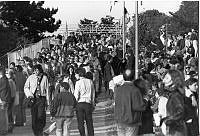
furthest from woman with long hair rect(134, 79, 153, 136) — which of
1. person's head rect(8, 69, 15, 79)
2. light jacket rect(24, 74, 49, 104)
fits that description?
person's head rect(8, 69, 15, 79)

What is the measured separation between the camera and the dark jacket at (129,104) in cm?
1081

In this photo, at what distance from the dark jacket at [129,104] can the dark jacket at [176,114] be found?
1414mm

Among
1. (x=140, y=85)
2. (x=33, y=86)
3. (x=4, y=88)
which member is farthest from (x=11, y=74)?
(x=140, y=85)

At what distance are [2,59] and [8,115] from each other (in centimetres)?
2221

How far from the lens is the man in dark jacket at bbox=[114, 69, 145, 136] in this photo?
Result: 10.8 meters

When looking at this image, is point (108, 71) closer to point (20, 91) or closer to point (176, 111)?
point (20, 91)

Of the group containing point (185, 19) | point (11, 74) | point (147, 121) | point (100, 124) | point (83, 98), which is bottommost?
point (100, 124)

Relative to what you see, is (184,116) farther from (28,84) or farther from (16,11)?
(16,11)

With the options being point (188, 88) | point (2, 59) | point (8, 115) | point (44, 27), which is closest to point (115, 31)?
point (44, 27)

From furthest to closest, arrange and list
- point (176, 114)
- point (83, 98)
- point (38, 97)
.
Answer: point (38, 97), point (83, 98), point (176, 114)

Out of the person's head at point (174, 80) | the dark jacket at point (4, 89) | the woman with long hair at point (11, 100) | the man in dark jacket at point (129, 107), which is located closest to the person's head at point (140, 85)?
the man in dark jacket at point (129, 107)

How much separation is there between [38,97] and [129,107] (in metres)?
4.70

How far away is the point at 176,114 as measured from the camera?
9320mm

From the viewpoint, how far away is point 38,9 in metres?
59.4
